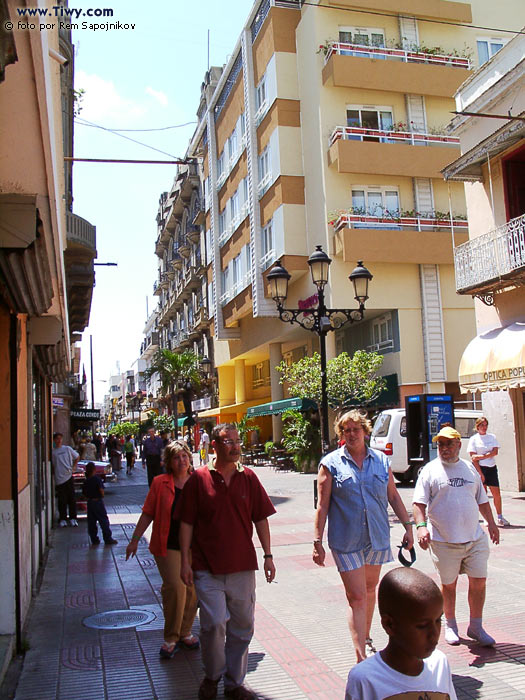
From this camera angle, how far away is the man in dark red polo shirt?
15.2ft

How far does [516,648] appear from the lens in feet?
18.2

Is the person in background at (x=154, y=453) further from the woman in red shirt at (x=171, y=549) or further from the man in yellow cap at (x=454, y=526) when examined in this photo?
the man in yellow cap at (x=454, y=526)

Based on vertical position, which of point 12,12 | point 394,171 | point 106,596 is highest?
point 394,171

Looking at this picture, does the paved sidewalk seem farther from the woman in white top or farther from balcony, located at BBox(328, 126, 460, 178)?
balcony, located at BBox(328, 126, 460, 178)

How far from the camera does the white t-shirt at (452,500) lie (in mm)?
5574

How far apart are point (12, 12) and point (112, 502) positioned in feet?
57.9

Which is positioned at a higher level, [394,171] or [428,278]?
[394,171]

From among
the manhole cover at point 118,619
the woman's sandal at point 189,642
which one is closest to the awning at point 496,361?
the manhole cover at point 118,619

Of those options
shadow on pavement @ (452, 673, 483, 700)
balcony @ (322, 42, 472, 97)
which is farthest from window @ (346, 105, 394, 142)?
shadow on pavement @ (452, 673, 483, 700)

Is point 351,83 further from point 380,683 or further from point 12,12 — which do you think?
point 380,683

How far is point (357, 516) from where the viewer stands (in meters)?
5.05

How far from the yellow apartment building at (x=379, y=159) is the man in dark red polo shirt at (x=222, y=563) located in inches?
827

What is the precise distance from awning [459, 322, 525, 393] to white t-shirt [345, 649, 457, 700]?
12.9 meters

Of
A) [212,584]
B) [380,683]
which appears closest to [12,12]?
[380,683]
